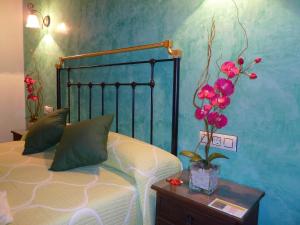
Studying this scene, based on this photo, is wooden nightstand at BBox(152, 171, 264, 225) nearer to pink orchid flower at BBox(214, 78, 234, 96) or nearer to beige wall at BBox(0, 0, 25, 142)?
pink orchid flower at BBox(214, 78, 234, 96)

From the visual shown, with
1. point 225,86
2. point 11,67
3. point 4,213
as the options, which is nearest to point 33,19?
point 11,67

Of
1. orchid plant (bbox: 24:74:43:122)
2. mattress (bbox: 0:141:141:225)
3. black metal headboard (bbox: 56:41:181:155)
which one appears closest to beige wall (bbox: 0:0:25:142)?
orchid plant (bbox: 24:74:43:122)

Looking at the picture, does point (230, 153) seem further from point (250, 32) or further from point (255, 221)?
point (250, 32)

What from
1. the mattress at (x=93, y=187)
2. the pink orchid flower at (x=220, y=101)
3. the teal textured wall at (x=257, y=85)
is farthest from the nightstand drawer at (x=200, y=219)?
the pink orchid flower at (x=220, y=101)

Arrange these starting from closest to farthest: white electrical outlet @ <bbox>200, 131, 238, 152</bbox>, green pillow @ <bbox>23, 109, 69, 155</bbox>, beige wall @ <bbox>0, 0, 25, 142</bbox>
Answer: white electrical outlet @ <bbox>200, 131, 238, 152</bbox> < green pillow @ <bbox>23, 109, 69, 155</bbox> < beige wall @ <bbox>0, 0, 25, 142</bbox>

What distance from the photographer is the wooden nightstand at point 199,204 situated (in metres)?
1.07

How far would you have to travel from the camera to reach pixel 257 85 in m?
1.28

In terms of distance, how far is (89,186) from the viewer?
129 cm

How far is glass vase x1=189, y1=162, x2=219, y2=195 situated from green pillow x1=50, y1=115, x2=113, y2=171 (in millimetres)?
565

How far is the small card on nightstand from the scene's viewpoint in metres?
1.02

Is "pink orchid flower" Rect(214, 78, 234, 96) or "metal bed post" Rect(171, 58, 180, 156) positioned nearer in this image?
"pink orchid flower" Rect(214, 78, 234, 96)

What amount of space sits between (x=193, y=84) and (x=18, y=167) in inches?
48.9

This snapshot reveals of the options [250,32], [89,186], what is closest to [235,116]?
[250,32]

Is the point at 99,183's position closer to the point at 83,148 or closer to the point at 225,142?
the point at 83,148
